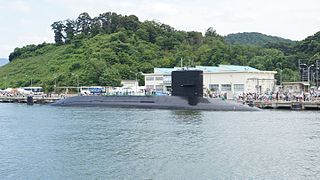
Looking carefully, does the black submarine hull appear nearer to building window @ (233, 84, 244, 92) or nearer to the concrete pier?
the concrete pier

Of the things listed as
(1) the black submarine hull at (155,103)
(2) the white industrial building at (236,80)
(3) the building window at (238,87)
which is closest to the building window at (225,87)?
(2) the white industrial building at (236,80)

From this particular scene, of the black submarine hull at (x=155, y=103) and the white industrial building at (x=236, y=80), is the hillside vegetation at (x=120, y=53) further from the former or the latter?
the black submarine hull at (x=155, y=103)

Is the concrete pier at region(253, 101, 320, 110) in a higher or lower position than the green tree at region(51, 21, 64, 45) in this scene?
lower

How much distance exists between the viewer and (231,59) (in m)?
121

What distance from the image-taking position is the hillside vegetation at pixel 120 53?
11900 cm

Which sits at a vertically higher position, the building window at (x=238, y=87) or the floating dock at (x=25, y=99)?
the building window at (x=238, y=87)

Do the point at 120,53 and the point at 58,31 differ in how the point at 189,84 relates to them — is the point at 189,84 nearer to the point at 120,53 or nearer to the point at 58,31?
the point at 120,53

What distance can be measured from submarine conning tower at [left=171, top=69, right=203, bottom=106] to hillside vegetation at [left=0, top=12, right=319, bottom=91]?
52.0 metres

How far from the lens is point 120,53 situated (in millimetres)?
131125

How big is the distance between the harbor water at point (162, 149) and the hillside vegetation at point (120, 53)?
6882 centimetres

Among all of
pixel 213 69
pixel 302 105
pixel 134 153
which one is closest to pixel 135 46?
pixel 213 69

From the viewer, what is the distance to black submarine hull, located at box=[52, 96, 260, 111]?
5984 centimetres

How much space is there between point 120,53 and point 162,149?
4004 inches

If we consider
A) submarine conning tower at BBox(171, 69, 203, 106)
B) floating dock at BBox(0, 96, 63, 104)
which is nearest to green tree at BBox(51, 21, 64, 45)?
floating dock at BBox(0, 96, 63, 104)
